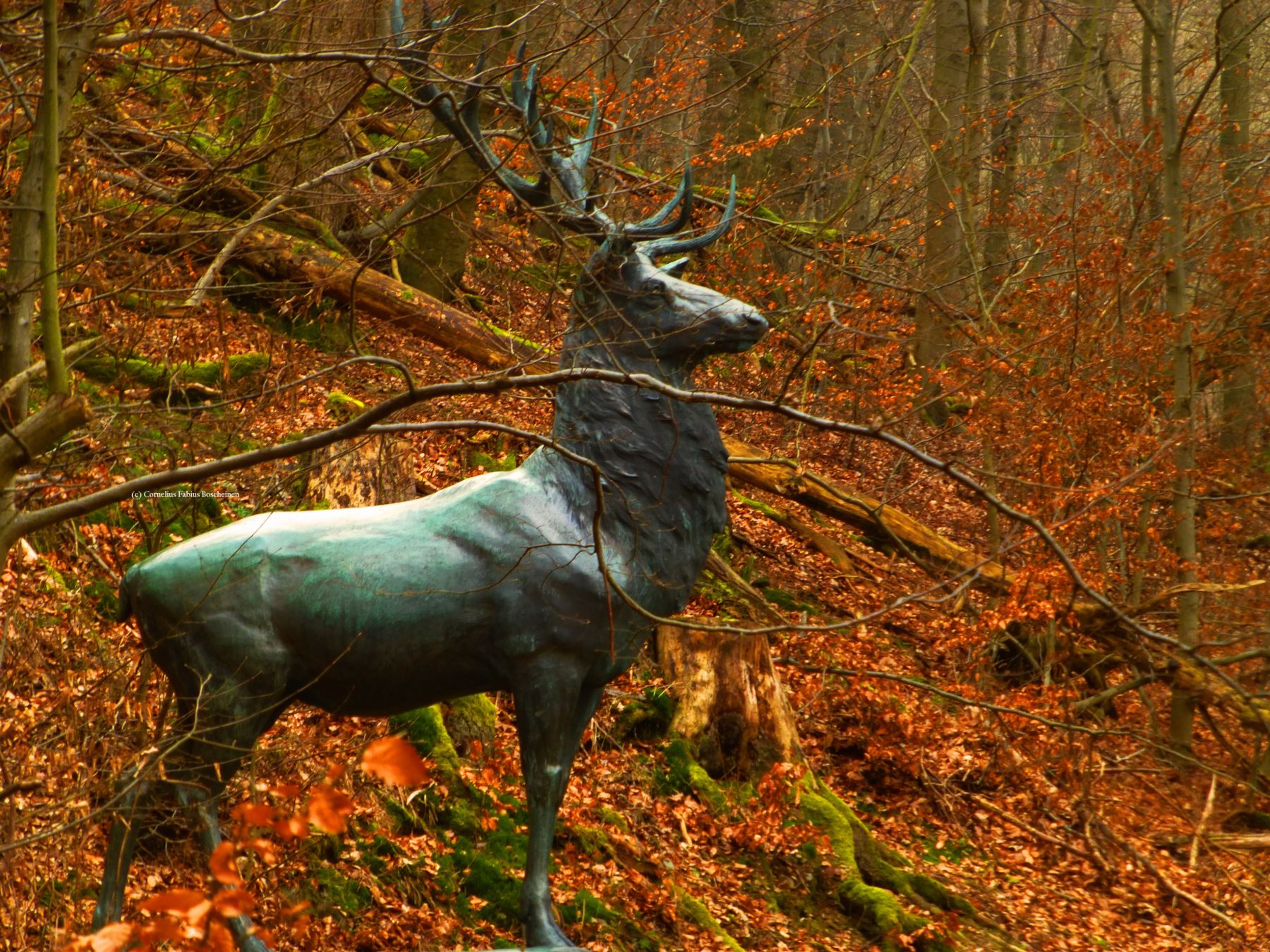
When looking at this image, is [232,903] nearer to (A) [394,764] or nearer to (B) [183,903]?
(B) [183,903]

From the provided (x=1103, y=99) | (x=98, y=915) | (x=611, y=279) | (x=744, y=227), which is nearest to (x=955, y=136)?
(x=744, y=227)

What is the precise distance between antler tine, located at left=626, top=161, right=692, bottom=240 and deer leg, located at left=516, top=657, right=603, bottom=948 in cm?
177

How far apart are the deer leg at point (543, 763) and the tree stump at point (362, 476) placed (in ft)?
12.3

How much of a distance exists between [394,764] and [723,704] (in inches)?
247

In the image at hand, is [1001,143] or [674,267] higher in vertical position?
[1001,143]

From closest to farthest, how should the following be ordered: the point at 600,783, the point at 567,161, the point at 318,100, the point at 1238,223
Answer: the point at 567,161 → the point at 600,783 → the point at 318,100 → the point at 1238,223

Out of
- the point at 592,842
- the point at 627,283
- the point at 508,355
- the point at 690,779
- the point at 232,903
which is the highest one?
the point at 627,283

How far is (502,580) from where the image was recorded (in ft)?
14.8

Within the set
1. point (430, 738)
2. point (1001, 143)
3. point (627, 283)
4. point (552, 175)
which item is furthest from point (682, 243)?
point (1001, 143)

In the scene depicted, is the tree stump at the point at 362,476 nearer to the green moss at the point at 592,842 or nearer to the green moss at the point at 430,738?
the green moss at the point at 430,738

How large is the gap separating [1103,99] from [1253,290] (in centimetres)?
1209

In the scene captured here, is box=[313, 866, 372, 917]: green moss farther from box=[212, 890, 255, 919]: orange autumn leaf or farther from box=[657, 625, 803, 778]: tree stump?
box=[212, 890, 255, 919]: orange autumn leaf

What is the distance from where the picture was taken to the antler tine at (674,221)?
16.0ft

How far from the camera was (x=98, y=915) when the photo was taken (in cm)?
424
